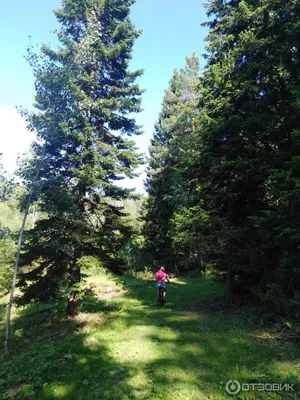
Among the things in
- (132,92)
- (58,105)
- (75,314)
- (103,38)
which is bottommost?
(75,314)

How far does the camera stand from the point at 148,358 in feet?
22.9

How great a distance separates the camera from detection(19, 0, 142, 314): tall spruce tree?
1057 cm

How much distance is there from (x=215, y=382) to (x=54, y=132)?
10195mm

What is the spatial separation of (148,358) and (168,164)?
2262 centimetres

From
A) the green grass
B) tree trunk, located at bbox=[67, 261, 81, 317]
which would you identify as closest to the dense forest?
tree trunk, located at bbox=[67, 261, 81, 317]

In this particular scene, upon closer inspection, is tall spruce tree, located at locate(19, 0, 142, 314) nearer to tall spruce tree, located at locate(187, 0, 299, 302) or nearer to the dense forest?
the dense forest

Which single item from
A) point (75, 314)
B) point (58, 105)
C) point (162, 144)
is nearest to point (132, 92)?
point (58, 105)

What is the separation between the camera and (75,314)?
11570 millimetres

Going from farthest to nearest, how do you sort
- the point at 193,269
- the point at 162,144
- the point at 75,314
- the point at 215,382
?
1. the point at 162,144
2. the point at 193,269
3. the point at 75,314
4. the point at 215,382

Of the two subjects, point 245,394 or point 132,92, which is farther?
point 132,92

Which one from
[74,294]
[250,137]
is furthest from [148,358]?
[250,137]

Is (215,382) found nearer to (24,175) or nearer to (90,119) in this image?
(24,175)

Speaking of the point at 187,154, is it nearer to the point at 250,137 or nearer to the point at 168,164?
the point at 250,137

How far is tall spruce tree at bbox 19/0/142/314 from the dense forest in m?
0.05
